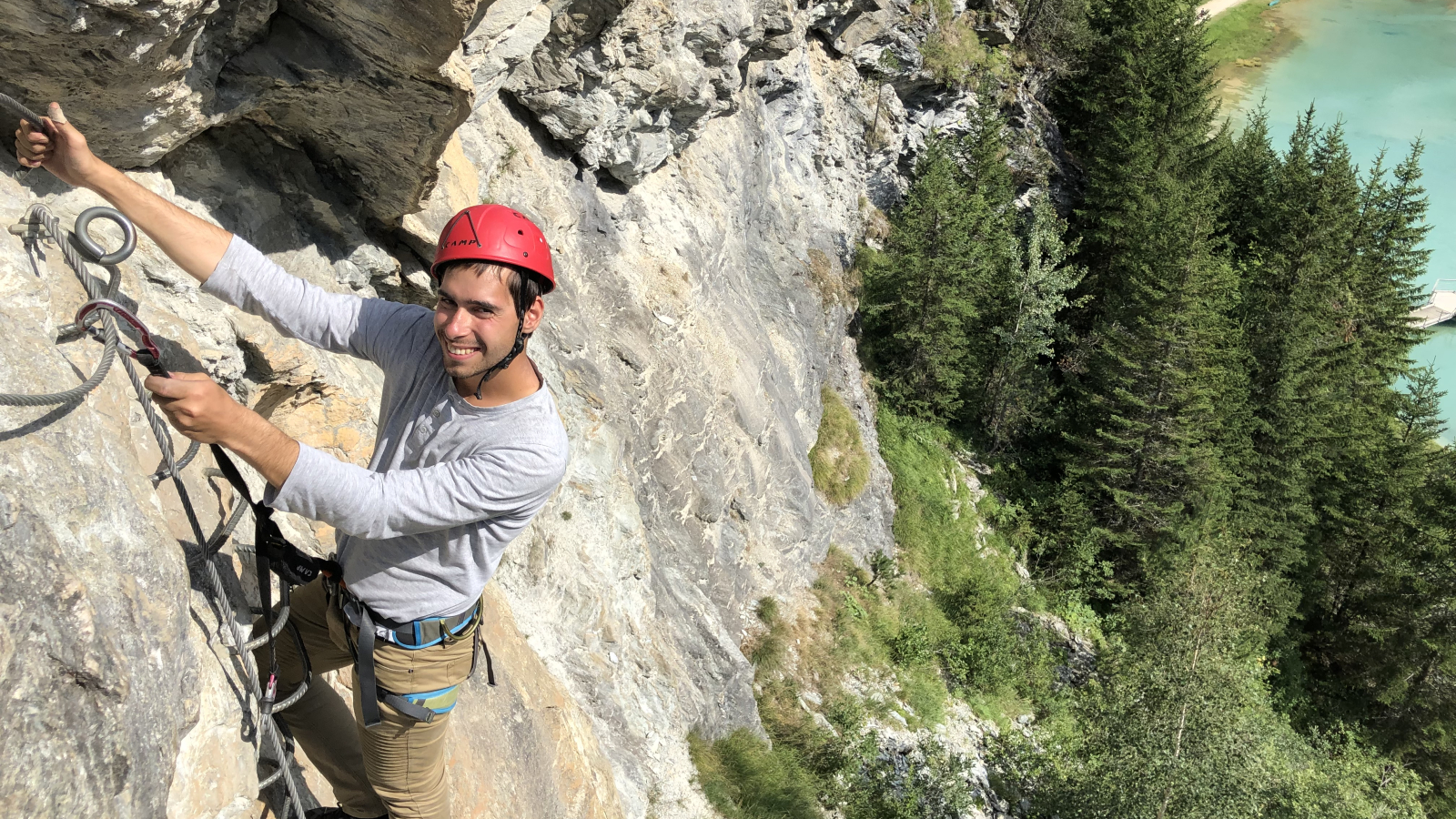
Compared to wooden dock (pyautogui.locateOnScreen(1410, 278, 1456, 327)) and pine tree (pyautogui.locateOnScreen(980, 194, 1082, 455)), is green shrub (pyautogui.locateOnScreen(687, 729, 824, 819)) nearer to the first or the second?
pine tree (pyautogui.locateOnScreen(980, 194, 1082, 455))

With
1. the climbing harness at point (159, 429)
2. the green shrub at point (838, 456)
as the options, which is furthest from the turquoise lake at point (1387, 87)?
the climbing harness at point (159, 429)

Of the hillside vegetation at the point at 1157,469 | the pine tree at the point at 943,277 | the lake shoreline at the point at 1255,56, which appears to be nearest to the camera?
the hillside vegetation at the point at 1157,469

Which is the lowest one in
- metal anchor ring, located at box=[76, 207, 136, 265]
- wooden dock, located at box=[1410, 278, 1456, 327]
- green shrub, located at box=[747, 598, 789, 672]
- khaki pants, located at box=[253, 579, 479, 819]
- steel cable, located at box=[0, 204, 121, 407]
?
green shrub, located at box=[747, 598, 789, 672]

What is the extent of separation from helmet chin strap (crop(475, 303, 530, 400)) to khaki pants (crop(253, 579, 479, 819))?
115 cm

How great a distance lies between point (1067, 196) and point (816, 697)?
22.5m

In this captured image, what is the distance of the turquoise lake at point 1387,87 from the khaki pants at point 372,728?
5086 cm

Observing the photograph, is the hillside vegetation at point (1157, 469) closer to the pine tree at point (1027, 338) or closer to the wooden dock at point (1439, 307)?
the pine tree at point (1027, 338)

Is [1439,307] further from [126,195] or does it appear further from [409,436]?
[126,195]

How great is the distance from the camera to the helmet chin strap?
2.93m

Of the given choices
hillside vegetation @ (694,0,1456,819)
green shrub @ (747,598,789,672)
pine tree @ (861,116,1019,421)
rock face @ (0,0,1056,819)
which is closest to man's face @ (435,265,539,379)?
rock face @ (0,0,1056,819)

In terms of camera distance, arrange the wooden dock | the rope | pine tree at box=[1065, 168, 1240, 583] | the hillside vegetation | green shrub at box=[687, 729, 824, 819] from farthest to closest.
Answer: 1. the wooden dock
2. pine tree at box=[1065, 168, 1240, 583]
3. the hillside vegetation
4. green shrub at box=[687, 729, 824, 819]
5. the rope

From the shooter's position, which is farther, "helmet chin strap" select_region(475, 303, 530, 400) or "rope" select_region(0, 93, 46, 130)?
"helmet chin strap" select_region(475, 303, 530, 400)

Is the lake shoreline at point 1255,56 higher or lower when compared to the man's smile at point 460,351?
higher

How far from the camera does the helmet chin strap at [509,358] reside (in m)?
2.93
